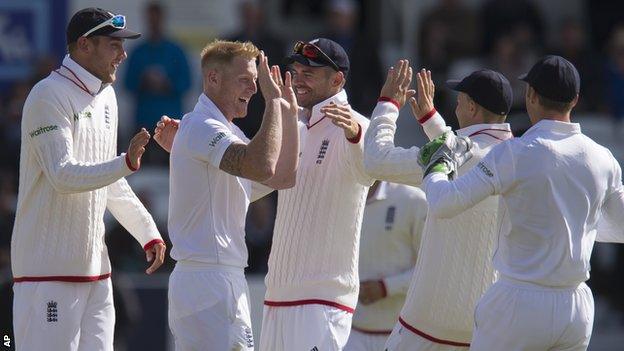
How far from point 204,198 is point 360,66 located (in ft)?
23.8

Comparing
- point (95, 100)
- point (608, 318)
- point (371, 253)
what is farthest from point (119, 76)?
point (95, 100)

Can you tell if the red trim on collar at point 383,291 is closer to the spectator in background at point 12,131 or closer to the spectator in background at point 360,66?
the spectator in background at point 360,66

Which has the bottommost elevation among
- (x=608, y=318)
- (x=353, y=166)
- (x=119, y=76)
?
(x=608, y=318)

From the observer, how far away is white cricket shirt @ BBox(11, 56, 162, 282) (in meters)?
7.97

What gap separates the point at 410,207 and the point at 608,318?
657 centimetres

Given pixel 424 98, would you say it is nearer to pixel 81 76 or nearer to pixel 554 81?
pixel 554 81

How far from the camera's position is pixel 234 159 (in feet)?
25.3

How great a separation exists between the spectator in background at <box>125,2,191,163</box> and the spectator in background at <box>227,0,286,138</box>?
0.61 metres

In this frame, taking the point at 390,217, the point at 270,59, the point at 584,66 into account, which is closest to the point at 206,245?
the point at 390,217

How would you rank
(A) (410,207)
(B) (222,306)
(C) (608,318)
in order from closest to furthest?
1. (B) (222,306)
2. (A) (410,207)
3. (C) (608,318)

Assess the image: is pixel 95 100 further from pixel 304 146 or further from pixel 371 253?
pixel 371 253

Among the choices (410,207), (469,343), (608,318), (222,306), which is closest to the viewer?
(222,306)

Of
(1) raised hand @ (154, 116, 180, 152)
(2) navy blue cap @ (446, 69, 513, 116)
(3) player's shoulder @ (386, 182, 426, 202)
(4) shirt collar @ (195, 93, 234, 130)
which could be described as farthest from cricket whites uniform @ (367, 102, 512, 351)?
(3) player's shoulder @ (386, 182, 426, 202)

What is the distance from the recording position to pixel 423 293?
819cm
